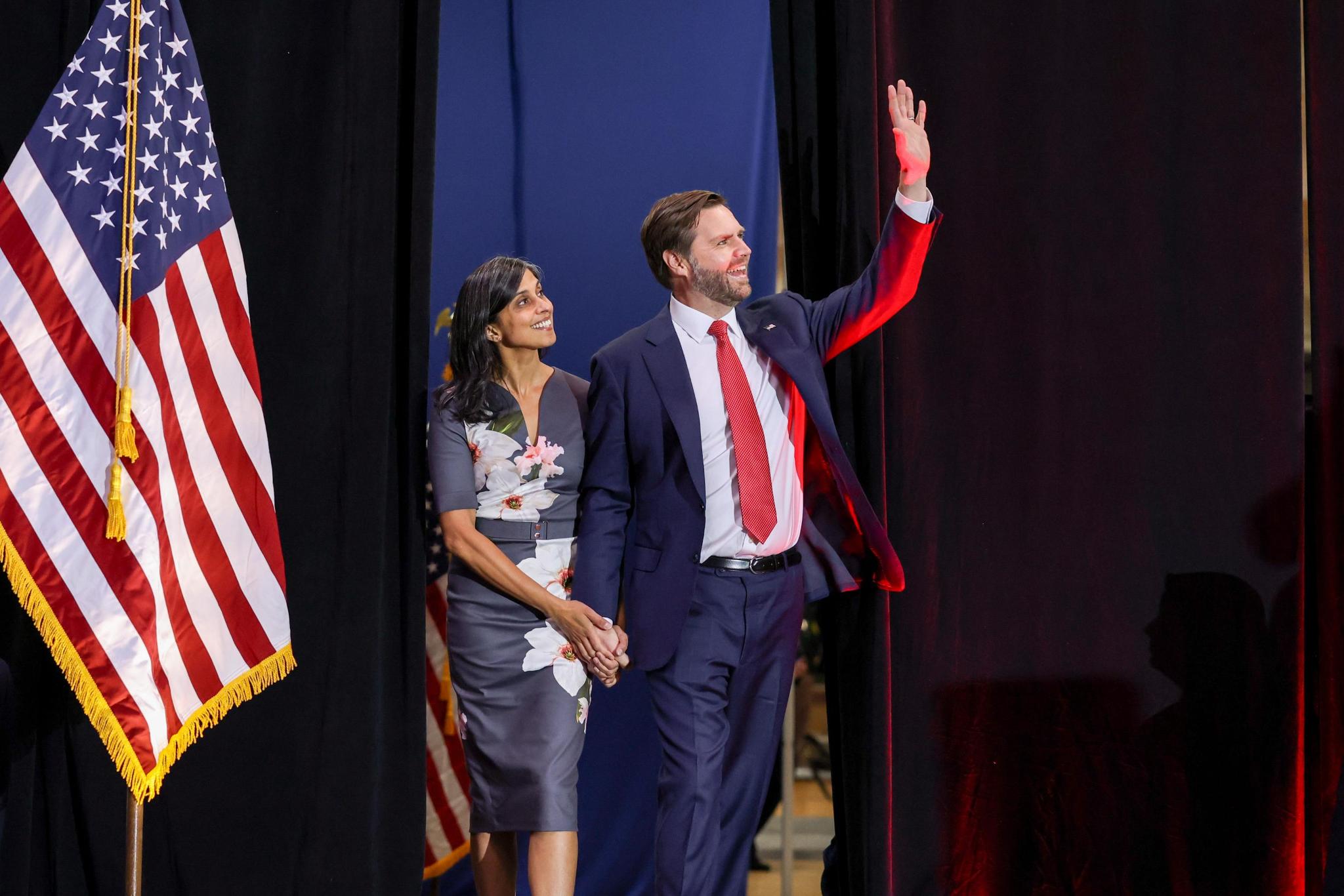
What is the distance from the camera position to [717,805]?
10.2 ft

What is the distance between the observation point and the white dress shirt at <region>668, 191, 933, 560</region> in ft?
10.4

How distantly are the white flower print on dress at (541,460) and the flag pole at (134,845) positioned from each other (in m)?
1.14

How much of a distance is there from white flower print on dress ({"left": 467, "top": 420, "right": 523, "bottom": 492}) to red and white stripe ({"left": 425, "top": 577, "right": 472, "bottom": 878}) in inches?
30.5

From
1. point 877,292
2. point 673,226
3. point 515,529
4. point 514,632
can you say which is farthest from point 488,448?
point 877,292

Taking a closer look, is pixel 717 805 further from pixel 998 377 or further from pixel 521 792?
pixel 998 377

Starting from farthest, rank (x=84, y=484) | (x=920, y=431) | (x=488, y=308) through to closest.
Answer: (x=920, y=431) → (x=488, y=308) → (x=84, y=484)

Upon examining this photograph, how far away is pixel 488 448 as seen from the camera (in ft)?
10.8

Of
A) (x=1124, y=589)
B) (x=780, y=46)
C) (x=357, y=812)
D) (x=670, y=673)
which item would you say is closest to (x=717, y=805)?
(x=670, y=673)

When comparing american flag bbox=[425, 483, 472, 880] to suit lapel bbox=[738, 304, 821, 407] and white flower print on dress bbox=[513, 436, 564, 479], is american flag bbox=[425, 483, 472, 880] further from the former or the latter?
suit lapel bbox=[738, 304, 821, 407]

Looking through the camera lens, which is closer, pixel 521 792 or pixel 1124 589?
pixel 521 792

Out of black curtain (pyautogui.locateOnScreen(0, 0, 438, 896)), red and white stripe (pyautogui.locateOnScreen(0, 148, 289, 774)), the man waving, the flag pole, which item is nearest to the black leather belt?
the man waving

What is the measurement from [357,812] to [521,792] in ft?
1.70

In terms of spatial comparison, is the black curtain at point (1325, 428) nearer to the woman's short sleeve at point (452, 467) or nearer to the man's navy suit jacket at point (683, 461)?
the man's navy suit jacket at point (683, 461)

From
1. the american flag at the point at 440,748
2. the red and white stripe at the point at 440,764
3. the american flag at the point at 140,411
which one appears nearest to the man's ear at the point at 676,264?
the american flag at the point at 140,411
